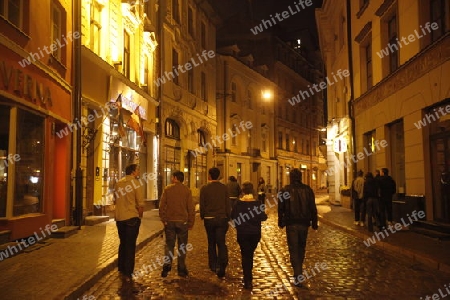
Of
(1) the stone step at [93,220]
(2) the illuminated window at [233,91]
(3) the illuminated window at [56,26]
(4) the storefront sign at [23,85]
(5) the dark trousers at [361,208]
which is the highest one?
(2) the illuminated window at [233,91]

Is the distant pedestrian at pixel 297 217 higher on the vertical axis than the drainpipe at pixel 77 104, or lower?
lower

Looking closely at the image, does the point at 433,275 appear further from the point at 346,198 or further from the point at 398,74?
the point at 346,198

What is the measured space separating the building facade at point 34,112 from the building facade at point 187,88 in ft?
35.5

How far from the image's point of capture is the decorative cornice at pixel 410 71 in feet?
39.8

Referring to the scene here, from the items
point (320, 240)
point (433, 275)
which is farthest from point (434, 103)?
point (433, 275)

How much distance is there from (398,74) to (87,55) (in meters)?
10.2

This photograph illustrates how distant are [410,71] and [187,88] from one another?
56.6ft

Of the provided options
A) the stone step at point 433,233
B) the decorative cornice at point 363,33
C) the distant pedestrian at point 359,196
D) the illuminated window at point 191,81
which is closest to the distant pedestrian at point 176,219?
the stone step at point 433,233

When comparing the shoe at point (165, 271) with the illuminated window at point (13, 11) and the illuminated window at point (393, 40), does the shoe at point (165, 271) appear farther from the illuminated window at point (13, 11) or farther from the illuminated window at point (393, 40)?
the illuminated window at point (393, 40)

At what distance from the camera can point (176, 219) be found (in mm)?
8258

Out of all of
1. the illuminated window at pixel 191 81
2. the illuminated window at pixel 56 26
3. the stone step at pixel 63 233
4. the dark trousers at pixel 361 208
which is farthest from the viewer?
the illuminated window at pixel 191 81

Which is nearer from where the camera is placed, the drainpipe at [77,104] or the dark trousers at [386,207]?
the dark trousers at [386,207]

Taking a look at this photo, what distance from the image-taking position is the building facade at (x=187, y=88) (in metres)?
26.4

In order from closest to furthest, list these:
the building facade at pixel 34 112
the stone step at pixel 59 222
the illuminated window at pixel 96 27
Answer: the building facade at pixel 34 112
the stone step at pixel 59 222
the illuminated window at pixel 96 27
